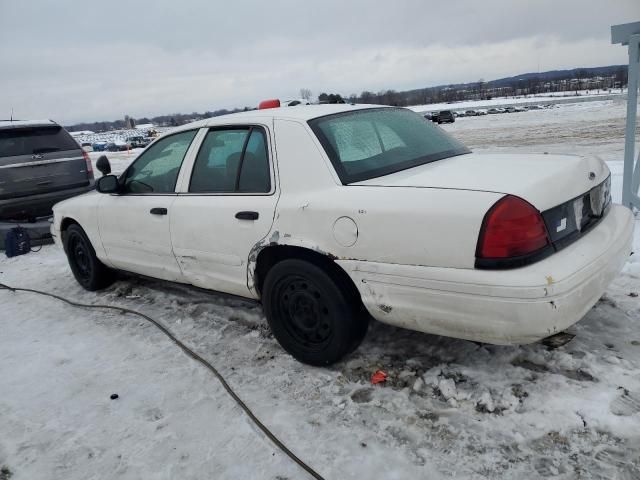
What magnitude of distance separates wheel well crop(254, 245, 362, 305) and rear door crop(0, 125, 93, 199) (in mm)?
5336

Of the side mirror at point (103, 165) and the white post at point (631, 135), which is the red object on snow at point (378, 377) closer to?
the side mirror at point (103, 165)

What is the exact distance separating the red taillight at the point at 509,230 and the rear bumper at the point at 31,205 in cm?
689

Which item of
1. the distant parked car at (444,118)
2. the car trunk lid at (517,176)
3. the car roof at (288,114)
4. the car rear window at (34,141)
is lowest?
the distant parked car at (444,118)

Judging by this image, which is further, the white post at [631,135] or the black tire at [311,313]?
the white post at [631,135]

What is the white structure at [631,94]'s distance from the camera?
5.20 metres

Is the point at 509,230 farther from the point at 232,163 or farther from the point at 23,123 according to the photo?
the point at 23,123

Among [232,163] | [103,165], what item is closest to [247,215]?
[232,163]

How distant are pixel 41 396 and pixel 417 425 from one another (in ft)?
7.83

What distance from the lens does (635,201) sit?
5.31m

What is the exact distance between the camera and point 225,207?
346cm

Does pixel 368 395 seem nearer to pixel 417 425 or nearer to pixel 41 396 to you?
pixel 417 425

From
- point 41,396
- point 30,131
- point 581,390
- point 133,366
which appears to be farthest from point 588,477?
point 30,131

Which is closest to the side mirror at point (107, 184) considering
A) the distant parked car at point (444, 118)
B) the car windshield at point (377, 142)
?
the car windshield at point (377, 142)

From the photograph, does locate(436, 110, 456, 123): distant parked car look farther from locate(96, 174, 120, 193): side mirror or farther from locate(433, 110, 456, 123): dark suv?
locate(96, 174, 120, 193): side mirror
